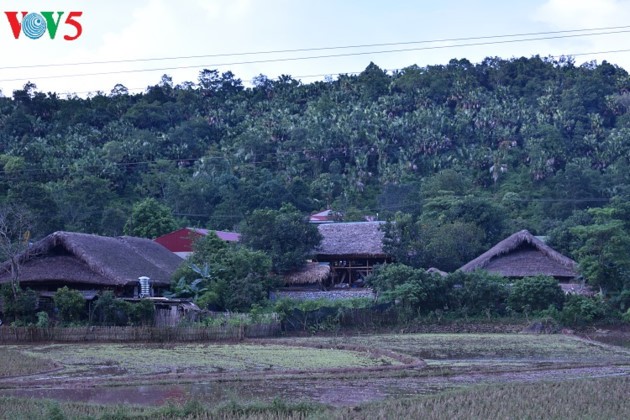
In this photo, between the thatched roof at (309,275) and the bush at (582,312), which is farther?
the thatched roof at (309,275)

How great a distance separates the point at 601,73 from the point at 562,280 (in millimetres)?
43216

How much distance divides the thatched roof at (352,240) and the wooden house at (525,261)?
382cm

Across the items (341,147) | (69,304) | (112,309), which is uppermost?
(341,147)

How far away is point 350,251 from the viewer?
3562cm

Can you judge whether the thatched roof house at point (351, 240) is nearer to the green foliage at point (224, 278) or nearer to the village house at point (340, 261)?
the village house at point (340, 261)

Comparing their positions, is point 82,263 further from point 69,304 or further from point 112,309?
point 112,309

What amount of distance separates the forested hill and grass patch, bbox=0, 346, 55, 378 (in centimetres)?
1988

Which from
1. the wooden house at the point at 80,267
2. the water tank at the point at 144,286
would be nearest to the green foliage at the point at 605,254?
the water tank at the point at 144,286

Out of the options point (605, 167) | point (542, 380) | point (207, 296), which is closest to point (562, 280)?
point (207, 296)

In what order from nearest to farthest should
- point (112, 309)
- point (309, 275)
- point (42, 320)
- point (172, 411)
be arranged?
point (172, 411) < point (42, 320) < point (112, 309) < point (309, 275)

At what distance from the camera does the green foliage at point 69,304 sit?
26062 millimetres

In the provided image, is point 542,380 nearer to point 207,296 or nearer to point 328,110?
point 207,296

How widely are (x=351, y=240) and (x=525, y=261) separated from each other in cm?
710

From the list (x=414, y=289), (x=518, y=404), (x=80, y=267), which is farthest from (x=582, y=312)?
(x=518, y=404)
